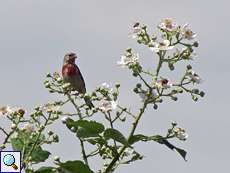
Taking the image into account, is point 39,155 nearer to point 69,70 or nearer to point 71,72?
point 71,72

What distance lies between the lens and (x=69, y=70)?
489 inches

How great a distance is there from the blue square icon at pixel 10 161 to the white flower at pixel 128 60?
1.43 metres

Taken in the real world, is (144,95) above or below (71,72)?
above

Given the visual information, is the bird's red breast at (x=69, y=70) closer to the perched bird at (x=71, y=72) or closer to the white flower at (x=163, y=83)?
the perched bird at (x=71, y=72)

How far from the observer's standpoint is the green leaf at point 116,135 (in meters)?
4.23

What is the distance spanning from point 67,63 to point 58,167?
9.32 meters

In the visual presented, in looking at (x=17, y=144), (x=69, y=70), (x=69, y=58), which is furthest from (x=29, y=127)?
(x=69, y=58)

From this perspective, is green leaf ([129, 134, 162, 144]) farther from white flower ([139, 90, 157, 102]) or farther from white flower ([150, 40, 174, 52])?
white flower ([150, 40, 174, 52])

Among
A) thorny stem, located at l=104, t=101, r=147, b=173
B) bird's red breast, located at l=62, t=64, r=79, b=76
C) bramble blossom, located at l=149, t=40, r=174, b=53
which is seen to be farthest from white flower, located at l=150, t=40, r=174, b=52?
bird's red breast, located at l=62, t=64, r=79, b=76

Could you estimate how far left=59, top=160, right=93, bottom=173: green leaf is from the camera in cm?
407

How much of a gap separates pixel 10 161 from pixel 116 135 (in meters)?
1.17

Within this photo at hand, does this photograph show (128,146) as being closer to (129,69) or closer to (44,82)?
(129,69)

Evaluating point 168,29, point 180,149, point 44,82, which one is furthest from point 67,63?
point 180,149

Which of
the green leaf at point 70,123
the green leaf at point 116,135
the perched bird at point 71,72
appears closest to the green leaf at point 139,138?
the green leaf at point 116,135
